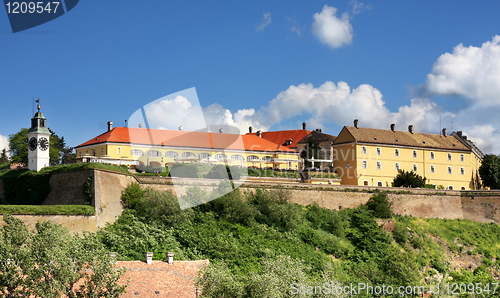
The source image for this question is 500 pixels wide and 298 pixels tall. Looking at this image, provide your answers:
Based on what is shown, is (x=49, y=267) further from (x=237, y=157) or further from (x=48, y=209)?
(x=237, y=157)

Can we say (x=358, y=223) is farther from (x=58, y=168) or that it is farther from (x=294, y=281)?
(x=58, y=168)

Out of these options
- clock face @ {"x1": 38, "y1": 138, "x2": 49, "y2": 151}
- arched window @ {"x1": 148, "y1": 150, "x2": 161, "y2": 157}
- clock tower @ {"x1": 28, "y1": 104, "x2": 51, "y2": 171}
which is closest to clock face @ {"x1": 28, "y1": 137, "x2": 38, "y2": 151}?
clock tower @ {"x1": 28, "y1": 104, "x2": 51, "y2": 171}

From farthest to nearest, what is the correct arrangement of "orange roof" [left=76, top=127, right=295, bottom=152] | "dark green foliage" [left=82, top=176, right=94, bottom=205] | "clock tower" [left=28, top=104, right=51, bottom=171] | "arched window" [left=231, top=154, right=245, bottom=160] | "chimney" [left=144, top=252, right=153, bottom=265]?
"arched window" [left=231, top=154, right=245, bottom=160], "orange roof" [left=76, top=127, right=295, bottom=152], "clock tower" [left=28, top=104, right=51, bottom=171], "dark green foliage" [left=82, top=176, right=94, bottom=205], "chimney" [left=144, top=252, right=153, bottom=265]

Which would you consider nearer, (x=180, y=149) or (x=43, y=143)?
(x=43, y=143)

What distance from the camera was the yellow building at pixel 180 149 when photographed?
45031 mm

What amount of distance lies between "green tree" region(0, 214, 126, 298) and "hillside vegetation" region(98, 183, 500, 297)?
4266 mm

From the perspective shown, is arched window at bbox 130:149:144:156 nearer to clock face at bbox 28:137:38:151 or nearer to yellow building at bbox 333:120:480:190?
clock face at bbox 28:137:38:151

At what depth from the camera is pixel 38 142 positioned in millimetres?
31719

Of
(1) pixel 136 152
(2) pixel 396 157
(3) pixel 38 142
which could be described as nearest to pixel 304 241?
(1) pixel 136 152

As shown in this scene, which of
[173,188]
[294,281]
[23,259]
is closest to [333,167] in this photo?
[173,188]

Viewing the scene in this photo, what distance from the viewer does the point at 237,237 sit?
33312 millimetres

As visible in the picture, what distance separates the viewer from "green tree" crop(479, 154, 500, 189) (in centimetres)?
5750

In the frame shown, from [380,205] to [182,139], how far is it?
20787 millimetres

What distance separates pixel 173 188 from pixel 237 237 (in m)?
6.69
